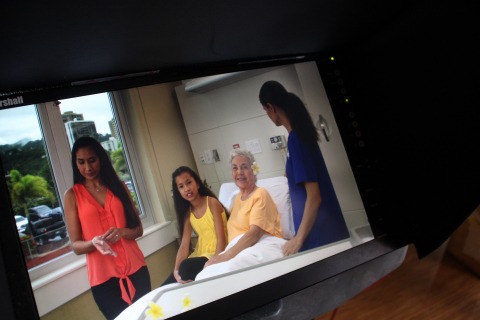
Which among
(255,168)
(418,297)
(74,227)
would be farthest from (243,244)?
(418,297)

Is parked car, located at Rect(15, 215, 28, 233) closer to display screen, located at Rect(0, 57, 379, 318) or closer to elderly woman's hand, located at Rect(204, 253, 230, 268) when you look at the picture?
display screen, located at Rect(0, 57, 379, 318)

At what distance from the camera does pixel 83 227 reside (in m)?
0.53

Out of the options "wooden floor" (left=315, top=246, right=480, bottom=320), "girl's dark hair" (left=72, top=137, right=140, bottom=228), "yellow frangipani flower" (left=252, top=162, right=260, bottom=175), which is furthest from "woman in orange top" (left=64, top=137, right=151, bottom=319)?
"wooden floor" (left=315, top=246, right=480, bottom=320)

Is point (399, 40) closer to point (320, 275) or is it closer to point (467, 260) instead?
point (320, 275)

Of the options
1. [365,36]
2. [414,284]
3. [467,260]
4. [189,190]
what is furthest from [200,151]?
[467,260]

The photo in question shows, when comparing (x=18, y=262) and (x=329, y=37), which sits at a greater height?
(x=329, y=37)

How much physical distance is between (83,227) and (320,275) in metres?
0.40

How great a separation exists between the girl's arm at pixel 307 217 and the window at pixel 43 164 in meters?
0.35

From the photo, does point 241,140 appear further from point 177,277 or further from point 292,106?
point 177,277

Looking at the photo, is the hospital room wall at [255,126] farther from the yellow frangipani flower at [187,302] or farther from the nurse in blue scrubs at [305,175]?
the yellow frangipani flower at [187,302]

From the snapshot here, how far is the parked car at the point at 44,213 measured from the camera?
0.50 m

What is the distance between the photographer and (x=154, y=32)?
0.52 metres

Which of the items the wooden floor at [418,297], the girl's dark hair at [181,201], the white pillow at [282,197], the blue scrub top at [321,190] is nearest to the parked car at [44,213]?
the girl's dark hair at [181,201]

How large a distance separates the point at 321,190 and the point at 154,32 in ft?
1.37
